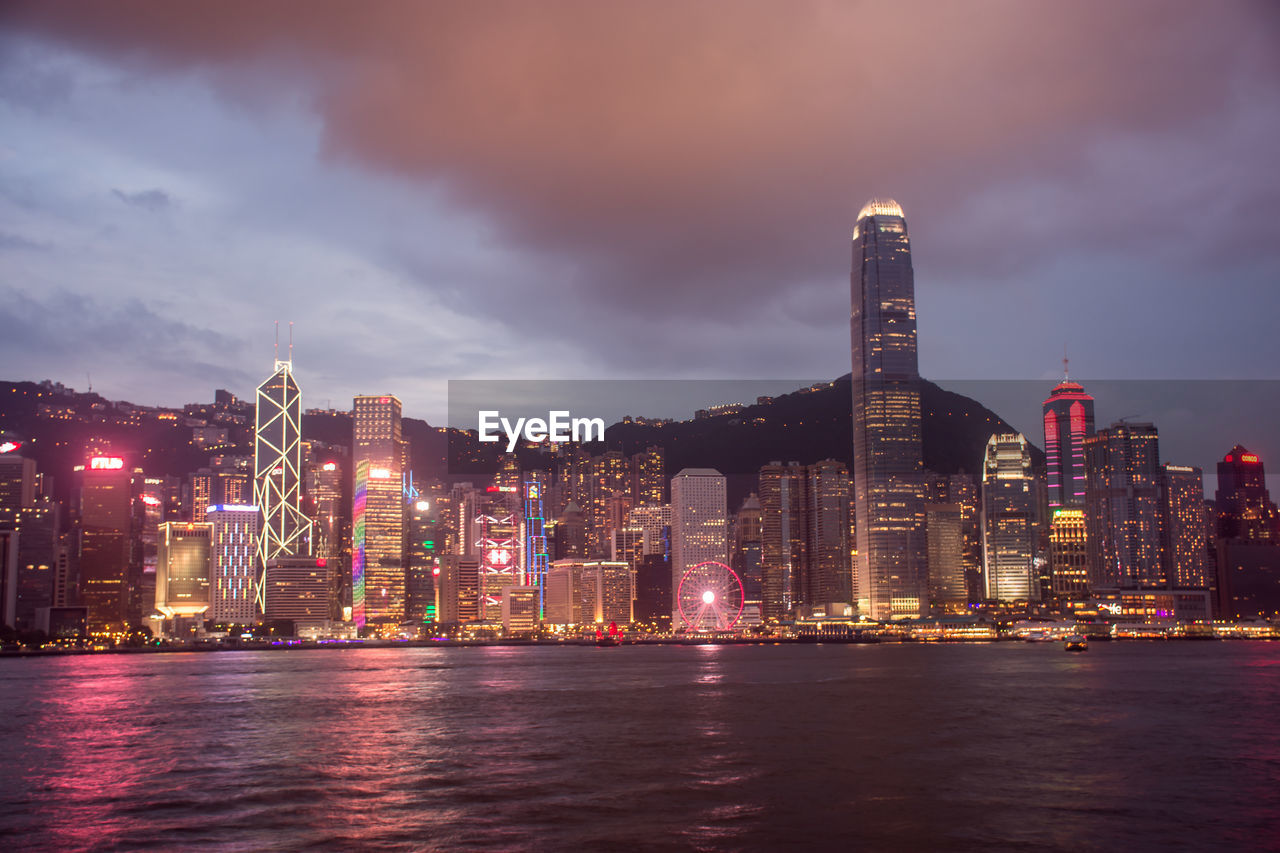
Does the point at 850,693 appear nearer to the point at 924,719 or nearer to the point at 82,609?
the point at 924,719

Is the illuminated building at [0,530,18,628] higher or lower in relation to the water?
higher

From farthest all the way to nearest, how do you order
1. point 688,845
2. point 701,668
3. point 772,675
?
point 701,668
point 772,675
point 688,845

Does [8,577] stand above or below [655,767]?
above

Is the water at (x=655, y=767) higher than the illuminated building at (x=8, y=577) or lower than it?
lower

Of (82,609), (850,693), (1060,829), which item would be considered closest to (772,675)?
(850,693)

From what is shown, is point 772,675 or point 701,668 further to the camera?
point 701,668

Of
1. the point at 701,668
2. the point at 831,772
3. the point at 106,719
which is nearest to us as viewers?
the point at 831,772

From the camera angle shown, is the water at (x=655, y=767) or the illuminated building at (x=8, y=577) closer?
the water at (x=655, y=767)

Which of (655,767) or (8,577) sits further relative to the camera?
(8,577)
